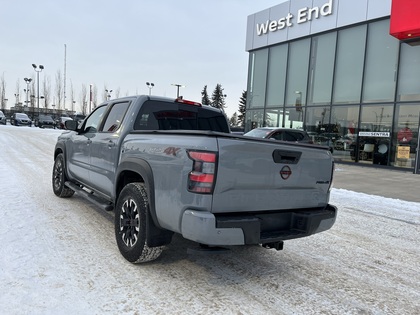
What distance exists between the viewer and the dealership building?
47.9 feet

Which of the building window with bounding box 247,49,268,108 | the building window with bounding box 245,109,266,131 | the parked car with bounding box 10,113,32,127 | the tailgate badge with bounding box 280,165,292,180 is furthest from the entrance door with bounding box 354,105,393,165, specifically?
the parked car with bounding box 10,113,32,127

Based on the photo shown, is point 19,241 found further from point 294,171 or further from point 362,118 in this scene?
point 362,118

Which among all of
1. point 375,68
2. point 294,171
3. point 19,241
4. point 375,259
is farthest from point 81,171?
point 375,68

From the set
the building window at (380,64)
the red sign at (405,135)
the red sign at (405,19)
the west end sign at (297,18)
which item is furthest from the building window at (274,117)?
the red sign at (405,19)

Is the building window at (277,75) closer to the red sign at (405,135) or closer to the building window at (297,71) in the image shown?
the building window at (297,71)

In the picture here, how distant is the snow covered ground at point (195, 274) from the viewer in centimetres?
286

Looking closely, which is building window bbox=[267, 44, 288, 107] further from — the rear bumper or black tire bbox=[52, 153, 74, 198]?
the rear bumper

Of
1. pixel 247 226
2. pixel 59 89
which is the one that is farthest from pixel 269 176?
pixel 59 89

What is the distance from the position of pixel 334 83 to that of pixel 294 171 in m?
15.5

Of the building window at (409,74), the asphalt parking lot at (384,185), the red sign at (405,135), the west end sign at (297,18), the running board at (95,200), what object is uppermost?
the west end sign at (297,18)

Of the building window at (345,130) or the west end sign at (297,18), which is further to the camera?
the west end sign at (297,18)

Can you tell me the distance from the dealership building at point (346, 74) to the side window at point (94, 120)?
41.3 ft

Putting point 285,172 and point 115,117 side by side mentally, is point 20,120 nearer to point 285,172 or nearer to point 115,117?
point 115,117

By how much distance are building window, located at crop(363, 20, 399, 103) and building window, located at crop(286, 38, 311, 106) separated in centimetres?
348
